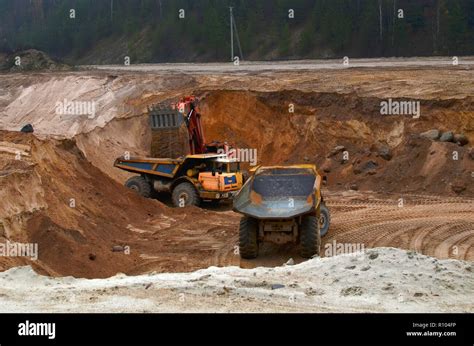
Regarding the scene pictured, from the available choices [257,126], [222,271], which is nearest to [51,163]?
[222,271]

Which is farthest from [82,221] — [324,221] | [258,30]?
[258,30]

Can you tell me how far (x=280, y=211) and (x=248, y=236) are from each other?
2.65ft

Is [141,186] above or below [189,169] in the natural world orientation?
below

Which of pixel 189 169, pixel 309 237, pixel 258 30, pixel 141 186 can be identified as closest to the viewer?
pixel 309 237

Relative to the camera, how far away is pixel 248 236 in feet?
50.3

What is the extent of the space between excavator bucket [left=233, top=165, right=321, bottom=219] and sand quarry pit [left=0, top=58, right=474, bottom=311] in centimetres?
104

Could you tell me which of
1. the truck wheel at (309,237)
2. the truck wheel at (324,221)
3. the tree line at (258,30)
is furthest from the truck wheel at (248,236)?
the tree line at (258,30)

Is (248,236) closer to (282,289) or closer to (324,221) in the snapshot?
(324,221)

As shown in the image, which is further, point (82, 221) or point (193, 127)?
point (193, 127)

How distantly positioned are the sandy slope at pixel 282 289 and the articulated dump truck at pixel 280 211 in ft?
11.9

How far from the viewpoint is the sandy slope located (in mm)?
8984

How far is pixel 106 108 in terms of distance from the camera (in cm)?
3030

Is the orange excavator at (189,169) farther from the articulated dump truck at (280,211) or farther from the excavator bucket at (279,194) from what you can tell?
the articulated dump truck at (280,211)

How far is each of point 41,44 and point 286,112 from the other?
55.2m
